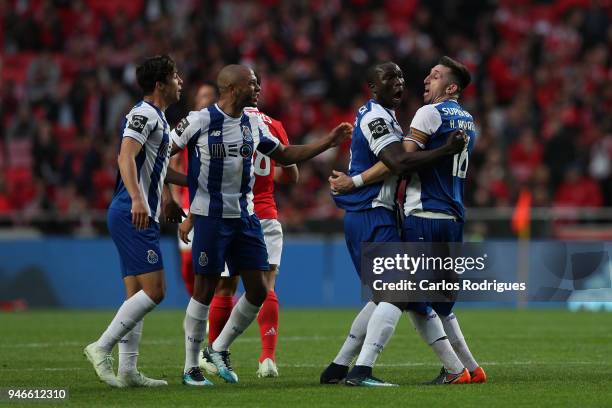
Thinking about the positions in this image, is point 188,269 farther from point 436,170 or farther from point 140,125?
point 436,170

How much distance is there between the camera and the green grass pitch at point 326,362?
322 inches

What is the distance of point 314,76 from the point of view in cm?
2383

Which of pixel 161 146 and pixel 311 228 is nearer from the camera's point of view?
pixel 161 146

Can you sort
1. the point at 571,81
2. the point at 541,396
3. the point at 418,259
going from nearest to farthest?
the point at 541,396 → the point at 418,259 → the point at 571,81

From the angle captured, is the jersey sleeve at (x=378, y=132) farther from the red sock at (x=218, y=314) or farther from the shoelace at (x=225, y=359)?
the red sock at (x=218, y=314)

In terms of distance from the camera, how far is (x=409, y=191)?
9.07 meters

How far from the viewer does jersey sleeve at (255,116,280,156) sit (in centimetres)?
950

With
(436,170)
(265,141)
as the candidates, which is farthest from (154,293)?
(436,170)

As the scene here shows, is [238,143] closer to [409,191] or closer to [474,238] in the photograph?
[409,191]

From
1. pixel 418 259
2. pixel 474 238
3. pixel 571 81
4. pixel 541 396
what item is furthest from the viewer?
pixel 571 81

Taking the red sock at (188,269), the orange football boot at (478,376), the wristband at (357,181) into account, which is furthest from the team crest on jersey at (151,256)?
the red sock at (188,269)

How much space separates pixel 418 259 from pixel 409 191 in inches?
20.4

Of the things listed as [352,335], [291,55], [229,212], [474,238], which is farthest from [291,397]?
[291,55]

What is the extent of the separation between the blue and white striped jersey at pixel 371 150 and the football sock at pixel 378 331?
76 centimetres
